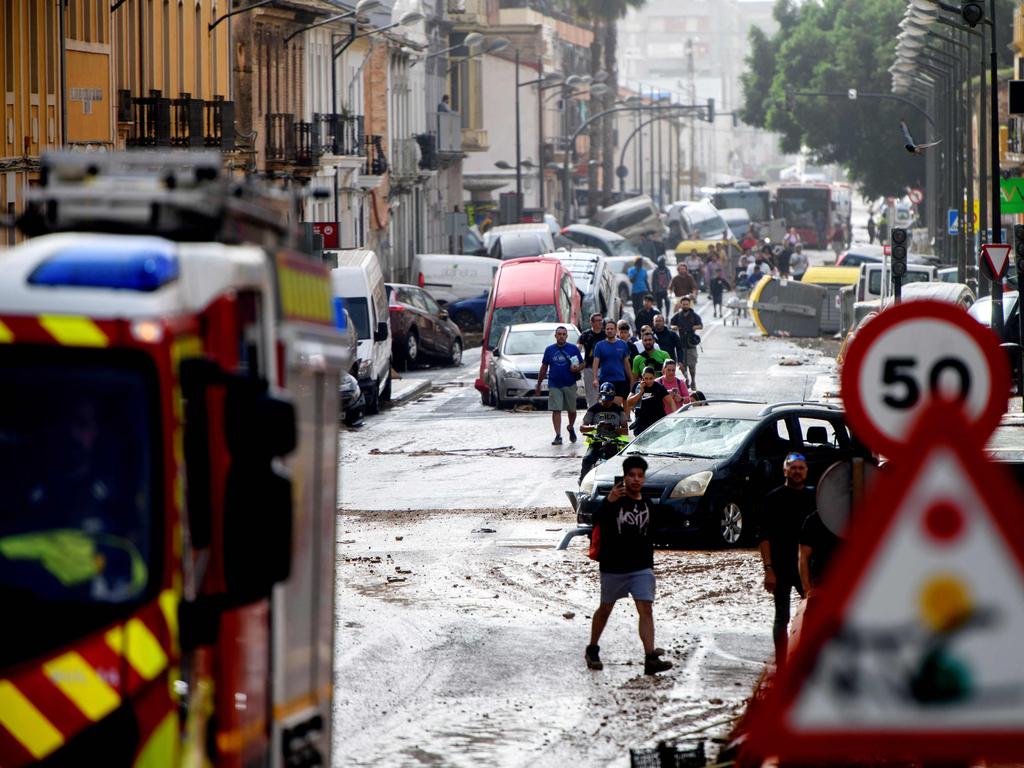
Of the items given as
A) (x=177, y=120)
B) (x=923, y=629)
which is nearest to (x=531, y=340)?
(x=177, y=120)

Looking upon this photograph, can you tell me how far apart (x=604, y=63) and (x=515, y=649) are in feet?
381

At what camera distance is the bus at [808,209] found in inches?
4387

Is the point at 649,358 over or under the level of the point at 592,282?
under

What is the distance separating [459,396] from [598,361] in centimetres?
945

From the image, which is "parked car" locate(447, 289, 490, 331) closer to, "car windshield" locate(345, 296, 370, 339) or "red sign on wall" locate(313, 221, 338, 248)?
"red sign on wall" locate(313, 221, 338, 248)

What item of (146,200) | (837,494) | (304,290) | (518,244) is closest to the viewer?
(146,200)

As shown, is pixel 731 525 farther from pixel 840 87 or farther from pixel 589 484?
pixel 840 87

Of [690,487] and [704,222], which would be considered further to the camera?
[704,222]

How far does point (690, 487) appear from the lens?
20062 mm

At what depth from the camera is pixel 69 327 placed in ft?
22.3

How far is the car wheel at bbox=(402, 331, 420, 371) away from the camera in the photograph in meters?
42.5

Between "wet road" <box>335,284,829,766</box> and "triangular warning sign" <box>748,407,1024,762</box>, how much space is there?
7289 millimetres

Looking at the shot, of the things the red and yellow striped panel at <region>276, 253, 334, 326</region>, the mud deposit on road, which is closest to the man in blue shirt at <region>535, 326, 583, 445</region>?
the mud deposit on road

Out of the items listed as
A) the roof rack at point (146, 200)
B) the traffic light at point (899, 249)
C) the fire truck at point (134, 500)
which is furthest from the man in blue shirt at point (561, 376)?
the fire truck at point (134, 500)
